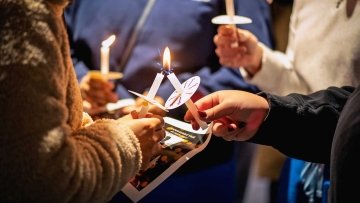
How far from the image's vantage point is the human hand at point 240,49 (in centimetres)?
135

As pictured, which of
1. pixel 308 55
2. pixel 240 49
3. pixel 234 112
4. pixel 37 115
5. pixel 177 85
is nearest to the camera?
pixel 37 115

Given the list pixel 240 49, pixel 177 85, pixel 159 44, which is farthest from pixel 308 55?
pixel 177 85

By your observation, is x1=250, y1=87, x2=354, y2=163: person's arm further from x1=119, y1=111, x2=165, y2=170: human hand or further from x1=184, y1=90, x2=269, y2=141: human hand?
x1=119, y1=111, x2=165, y2=170: human hand

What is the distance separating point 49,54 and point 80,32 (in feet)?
3.58

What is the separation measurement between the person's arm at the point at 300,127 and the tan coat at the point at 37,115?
1.50 feet

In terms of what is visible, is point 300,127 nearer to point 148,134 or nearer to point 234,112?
point 234,112

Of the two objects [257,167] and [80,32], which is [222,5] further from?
[257,167]

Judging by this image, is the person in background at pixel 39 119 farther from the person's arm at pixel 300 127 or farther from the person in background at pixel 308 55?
the person in background at pixel 308 55

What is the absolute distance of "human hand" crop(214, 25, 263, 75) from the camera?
1351 mm

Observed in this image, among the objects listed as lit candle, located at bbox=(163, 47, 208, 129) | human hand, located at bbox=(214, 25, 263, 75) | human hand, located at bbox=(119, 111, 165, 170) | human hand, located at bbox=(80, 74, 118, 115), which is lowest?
human hand, located at bbox=(80, 74, 118, 115)

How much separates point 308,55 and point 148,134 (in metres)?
0.73

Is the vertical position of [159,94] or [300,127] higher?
[300,127]

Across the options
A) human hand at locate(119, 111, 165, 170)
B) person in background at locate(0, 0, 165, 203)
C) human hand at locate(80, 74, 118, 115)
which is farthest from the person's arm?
human hand at locate(80, 74, 118, 115)

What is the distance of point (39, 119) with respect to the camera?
1.86 ft
